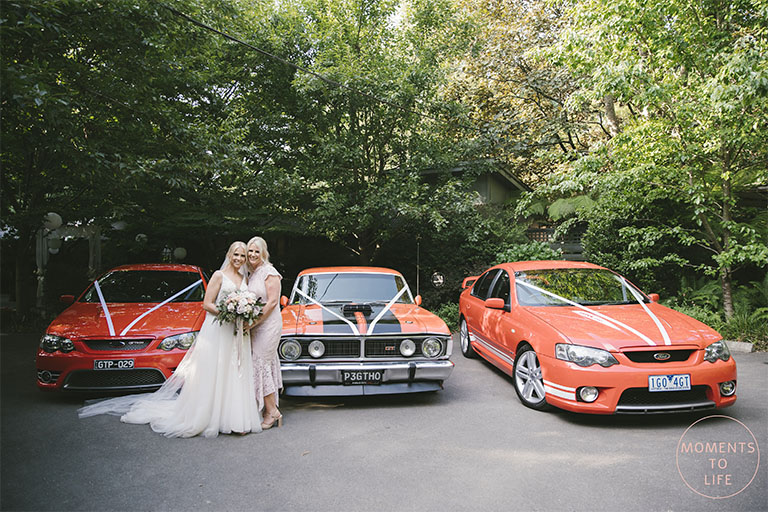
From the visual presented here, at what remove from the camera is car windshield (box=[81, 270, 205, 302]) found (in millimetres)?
6410

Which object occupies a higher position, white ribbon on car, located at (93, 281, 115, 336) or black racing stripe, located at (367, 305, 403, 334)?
white ribbon on car, located at (93, 281, 115, 336)

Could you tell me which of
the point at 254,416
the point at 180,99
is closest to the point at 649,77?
the point at 254,416

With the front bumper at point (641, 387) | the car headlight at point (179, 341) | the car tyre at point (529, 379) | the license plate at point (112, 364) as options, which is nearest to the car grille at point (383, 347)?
the car tyre at point (529, 379)

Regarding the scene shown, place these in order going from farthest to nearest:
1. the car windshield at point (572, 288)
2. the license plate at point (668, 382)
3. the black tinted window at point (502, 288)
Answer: the black tinted window at point (502, 288) → the car windshield at point (572, 288) → the license plate at point (668, 382)

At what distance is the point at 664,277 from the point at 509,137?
6982 mm

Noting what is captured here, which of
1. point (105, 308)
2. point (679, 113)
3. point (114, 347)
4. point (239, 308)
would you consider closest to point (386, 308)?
point (239, 308)

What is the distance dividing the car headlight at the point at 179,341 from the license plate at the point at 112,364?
0.37 meters

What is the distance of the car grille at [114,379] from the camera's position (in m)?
5.07

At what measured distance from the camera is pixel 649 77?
848 centimetres

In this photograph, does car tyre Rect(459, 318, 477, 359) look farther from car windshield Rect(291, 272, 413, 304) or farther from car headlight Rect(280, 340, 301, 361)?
car headlight Rect(280, 340, 301, 361)

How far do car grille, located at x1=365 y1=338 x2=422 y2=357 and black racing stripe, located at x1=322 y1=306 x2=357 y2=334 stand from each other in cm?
27

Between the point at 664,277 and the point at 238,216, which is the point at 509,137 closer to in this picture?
the point at 664,277

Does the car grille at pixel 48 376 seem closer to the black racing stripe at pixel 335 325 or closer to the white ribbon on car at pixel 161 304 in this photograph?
the white ribbon on car at pixel 161 304

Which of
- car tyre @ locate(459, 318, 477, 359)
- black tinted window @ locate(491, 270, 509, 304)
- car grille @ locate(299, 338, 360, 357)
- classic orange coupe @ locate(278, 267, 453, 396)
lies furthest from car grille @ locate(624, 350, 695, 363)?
car tyre @ locate(459, 318, 477, 359)
